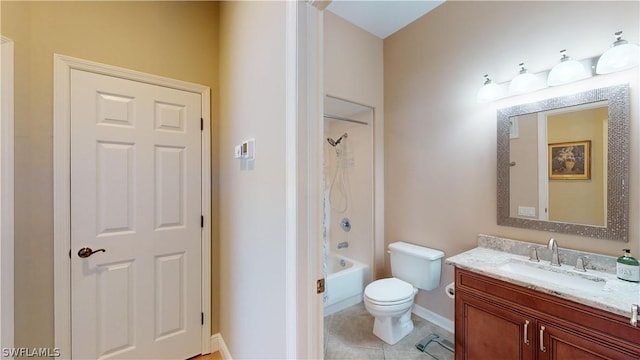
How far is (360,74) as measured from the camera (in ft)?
8.49

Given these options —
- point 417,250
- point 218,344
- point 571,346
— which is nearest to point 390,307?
point 417,250

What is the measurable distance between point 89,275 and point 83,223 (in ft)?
1.05

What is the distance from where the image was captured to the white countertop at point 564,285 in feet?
3.52

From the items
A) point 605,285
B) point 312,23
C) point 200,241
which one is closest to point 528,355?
point 605,285

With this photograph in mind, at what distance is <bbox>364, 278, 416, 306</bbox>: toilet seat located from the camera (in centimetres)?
194

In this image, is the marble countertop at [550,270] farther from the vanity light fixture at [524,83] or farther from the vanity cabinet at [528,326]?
the vanity light fixture at [524,83]

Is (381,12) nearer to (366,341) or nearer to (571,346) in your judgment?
(571,346)

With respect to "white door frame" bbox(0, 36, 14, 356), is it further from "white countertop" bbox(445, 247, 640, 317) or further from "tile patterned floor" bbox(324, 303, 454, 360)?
"white countertop" bbox(445, 247, 640, 317)

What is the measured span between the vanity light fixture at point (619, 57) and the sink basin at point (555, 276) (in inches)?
44.0

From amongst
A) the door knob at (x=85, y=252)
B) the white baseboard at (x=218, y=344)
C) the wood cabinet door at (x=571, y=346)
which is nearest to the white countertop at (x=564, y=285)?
the wood cabinet door at (x=571, y=346)

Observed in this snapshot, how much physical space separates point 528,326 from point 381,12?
258cm

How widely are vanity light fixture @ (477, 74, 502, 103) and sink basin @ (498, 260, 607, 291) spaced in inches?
45.8

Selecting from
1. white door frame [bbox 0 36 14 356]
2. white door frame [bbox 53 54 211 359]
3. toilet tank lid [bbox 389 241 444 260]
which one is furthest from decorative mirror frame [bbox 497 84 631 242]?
white door frame [bbox 0 36 14 356]

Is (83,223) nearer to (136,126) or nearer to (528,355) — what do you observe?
(136,126)
